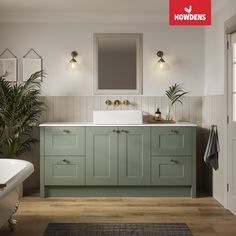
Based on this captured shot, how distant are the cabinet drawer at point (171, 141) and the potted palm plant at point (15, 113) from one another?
1.51 meters

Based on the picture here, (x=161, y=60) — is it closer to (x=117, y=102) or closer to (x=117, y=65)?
(x=117, y=65)

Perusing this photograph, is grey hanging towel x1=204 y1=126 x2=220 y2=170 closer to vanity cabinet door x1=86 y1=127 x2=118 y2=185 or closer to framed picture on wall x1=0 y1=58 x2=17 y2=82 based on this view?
vanity cabinet door x1=86 y1=127 x2=118 y2=185

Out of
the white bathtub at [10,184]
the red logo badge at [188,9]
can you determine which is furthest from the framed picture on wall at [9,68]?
the red logo badge at [188,9]

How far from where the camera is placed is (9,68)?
5719mm

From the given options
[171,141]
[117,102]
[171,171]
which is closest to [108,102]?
[117,102]

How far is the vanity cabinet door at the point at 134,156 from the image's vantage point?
523 centimetres

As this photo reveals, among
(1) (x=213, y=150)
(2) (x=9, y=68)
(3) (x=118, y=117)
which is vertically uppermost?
(2) (x=9, y=68)

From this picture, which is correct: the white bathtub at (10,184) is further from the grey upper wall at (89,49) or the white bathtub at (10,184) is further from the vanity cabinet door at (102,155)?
the grey upper wall at (89,49)

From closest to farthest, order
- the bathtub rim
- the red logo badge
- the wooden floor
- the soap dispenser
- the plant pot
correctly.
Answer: the bathtub rim, the red logo badge, the wooden floor, the soap dispenser, the plant pot

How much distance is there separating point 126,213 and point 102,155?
939 millimetres

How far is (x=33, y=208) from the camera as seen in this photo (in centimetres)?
477

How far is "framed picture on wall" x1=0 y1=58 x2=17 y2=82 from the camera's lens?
571cm

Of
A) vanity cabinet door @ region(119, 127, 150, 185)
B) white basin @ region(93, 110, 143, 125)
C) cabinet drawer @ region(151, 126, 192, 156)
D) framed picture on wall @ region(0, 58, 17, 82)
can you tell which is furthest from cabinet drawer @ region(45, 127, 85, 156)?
framed picture on wall @ region(0, 58, 17, 82)

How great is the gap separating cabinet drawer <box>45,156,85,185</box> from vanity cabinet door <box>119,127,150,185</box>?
1.61 feet
